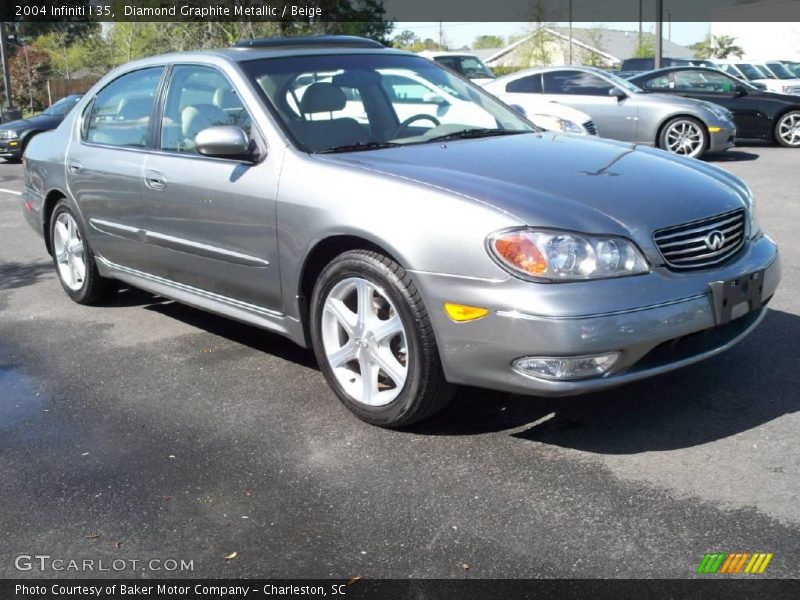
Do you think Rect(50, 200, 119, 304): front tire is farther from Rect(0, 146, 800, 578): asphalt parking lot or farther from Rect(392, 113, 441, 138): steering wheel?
Rect(392, 113, 441, 138): steering wheel

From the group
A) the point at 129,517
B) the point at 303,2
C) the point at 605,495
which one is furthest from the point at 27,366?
the point at 303,2

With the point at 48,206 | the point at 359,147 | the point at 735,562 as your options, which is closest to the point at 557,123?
the point at 48,206

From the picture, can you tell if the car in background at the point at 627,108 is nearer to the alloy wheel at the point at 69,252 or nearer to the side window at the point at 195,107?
the alloy wheel at the point at 69,252

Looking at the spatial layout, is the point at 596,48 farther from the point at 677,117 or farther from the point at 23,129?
the point at 677,117

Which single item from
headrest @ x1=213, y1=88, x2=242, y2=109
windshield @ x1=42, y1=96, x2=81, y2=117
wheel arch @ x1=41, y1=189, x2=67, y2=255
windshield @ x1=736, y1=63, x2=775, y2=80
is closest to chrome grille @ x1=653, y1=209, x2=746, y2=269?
headrest @ x1=213, y1=88, x2=242, y2=109

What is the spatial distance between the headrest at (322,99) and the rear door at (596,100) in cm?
981

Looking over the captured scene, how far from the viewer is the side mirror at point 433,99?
5.13 meters

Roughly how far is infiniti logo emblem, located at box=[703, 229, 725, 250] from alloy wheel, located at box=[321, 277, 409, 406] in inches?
50.6

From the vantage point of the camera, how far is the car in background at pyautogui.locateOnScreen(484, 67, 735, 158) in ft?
45.0

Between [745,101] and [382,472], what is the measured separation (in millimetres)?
14403

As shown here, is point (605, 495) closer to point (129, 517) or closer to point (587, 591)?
point (587, 591)
